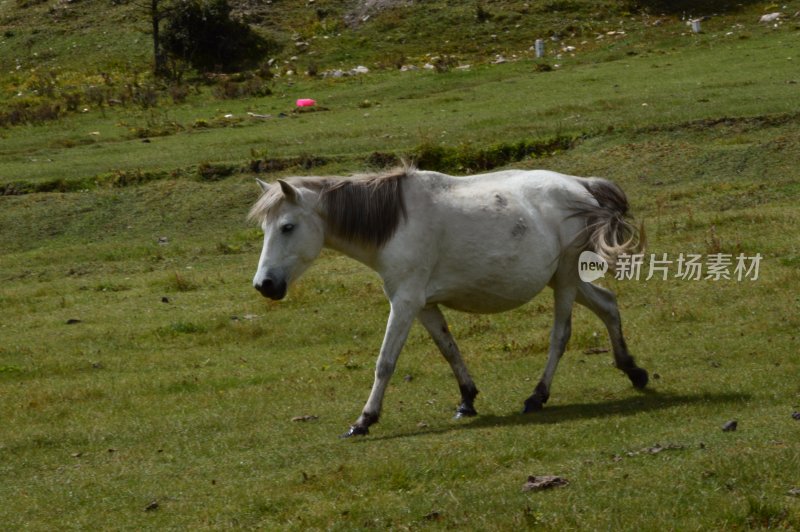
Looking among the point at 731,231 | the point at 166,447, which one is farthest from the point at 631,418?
the point at 731,231

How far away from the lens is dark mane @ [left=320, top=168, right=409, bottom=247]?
36.5 feet

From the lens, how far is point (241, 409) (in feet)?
41.8

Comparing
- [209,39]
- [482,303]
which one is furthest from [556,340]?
[209,39]

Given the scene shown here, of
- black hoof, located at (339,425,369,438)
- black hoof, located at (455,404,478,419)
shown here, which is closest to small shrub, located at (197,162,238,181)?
black hoof, located at (455,404,478,419)

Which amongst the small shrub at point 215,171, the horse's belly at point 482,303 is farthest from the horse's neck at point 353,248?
the small shrub at point 215,171

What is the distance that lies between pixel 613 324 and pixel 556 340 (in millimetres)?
648

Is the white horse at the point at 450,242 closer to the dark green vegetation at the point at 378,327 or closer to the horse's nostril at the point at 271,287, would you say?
the horse's nostril at the point at 271,287

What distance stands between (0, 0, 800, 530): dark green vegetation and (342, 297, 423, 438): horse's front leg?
0.31m

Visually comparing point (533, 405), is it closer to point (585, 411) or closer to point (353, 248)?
point (585, 411)

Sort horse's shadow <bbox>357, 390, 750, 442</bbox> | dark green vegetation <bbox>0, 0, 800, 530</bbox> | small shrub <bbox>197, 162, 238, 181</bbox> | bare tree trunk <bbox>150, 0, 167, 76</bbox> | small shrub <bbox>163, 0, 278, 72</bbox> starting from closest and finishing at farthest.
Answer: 1. dark green vegetation <bbox>0, 0, 800, 530</bbox>
2. horse's shadow <bbox>357, 390, 750, 442</bbox>
3. small shrub <bbox>197, 162, 238, 181</bbox>
4. bare tree trunk <bbox>150, 0, 167, 76</bbox>
5. small shrub <bbox>163, 0, 278, 72</bbox>

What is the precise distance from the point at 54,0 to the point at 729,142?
3858 centimetres

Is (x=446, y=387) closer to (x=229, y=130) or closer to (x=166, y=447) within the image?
(x=166, y=447)

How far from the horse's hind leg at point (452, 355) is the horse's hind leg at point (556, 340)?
51cm

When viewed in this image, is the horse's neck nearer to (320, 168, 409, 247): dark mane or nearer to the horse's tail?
(320, 168, 409, 247): dark mane
